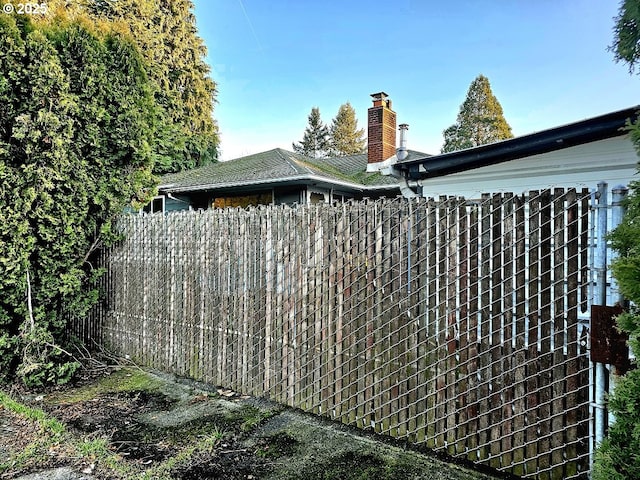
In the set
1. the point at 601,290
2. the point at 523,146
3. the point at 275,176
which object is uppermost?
the point at 275,176

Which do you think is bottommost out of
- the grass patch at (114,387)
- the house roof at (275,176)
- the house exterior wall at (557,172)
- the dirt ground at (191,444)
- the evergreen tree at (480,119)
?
the grass patch at (114,387)

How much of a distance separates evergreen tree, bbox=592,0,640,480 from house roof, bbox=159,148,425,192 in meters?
9.06

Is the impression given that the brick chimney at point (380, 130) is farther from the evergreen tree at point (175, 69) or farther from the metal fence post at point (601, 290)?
the evergreen tree at point (175, 69)

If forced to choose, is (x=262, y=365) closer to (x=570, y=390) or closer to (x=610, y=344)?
(x=570, y=390)

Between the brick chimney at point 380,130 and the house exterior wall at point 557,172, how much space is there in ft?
22.1

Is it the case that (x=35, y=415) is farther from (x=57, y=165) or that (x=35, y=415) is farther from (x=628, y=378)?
(x=628, y=378)

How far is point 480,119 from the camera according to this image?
25.5 m

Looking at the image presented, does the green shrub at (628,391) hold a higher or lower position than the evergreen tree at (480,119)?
lower

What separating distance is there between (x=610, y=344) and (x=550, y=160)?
13.7 ft

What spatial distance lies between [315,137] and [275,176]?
3506 centimetres

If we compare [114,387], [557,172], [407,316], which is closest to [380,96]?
[557,172]

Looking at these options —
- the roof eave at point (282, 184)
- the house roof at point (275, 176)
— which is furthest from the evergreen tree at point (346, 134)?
the roof eave at point (282, 184)

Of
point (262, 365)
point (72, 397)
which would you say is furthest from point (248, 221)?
point (72, 397)

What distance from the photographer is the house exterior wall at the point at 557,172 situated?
5.09m
